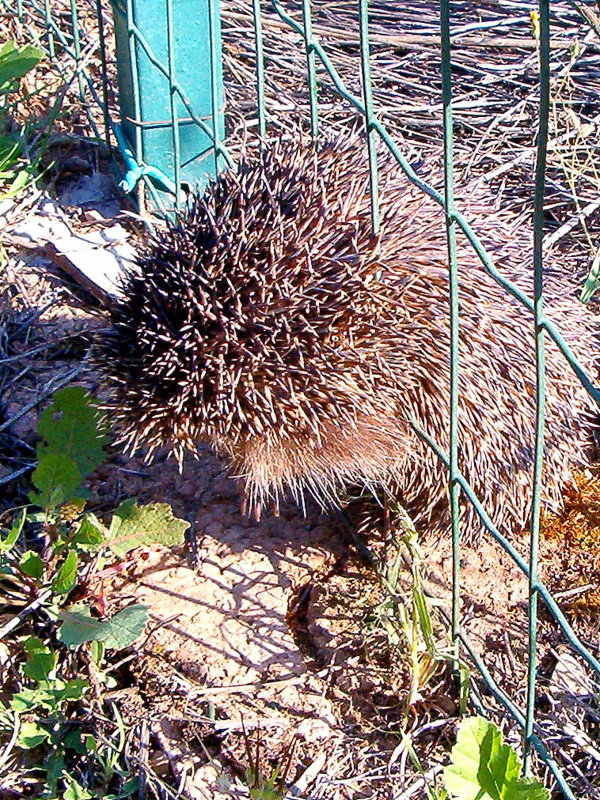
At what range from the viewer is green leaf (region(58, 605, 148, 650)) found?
2.64 meters

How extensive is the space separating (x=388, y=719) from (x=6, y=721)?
1069mm

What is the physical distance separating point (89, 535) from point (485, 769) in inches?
51.8

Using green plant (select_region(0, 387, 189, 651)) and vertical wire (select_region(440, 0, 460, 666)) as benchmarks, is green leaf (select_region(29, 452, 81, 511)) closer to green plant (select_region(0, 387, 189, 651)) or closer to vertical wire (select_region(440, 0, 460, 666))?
green plant (select_region(0, 387, 189, 651))

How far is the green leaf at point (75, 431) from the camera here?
3.16 metres

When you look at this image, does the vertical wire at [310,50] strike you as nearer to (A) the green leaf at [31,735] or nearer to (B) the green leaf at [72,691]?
(B) the green leaf at [72,691]

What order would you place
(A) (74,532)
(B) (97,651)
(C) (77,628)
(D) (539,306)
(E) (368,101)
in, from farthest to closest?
(A) (74,532) → (B) (97,651) → (C) (77,628) → (E) (368,101) → (D) (539,306)

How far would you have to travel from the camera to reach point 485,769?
85.4 inches

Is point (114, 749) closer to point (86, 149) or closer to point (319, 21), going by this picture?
point (86, 149)

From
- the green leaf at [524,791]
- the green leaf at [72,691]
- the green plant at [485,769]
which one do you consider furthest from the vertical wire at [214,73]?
the green leaf at [524,791]

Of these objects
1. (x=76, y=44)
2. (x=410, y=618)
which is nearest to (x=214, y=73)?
(x=76, y=44)

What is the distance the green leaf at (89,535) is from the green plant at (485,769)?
121cm

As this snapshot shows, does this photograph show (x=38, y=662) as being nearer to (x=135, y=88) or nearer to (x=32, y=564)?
(x=32, y=564)

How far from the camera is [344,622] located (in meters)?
3.12

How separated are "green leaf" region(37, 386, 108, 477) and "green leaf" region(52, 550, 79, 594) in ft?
1.31
